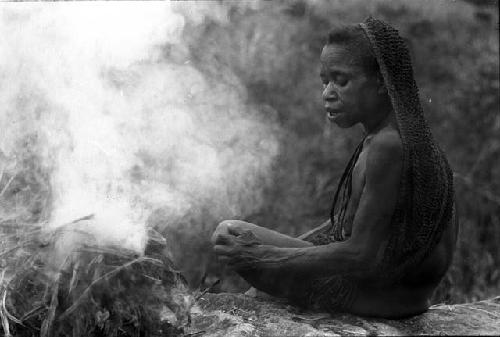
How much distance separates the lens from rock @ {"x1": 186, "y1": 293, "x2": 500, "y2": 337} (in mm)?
3422

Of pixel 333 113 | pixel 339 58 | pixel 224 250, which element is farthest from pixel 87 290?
pixel 339 58

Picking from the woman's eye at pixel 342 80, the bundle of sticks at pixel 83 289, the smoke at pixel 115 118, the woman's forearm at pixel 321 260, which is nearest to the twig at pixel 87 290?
the bundle of sticks at pixel 83 289

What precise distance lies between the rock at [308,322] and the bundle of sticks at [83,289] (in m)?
0.26

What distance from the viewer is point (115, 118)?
170 inches

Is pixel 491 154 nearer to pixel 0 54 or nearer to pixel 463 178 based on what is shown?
pixel 463 178

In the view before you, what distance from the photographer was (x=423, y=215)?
335 centimetres

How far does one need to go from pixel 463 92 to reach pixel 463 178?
0.77 meters

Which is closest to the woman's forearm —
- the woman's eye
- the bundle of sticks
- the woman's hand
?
the woman's hand

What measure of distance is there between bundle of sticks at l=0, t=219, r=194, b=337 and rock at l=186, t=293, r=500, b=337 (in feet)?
0.85

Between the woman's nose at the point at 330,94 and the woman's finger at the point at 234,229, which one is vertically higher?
the woman's nose at the point at 330,94

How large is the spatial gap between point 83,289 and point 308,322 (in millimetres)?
1055

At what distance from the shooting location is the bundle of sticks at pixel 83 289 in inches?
125

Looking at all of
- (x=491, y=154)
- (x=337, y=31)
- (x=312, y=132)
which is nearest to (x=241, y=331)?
(x=337, y=31)

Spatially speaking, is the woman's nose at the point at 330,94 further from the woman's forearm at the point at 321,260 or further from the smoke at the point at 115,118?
the smoke at the point at 115,118
